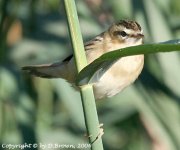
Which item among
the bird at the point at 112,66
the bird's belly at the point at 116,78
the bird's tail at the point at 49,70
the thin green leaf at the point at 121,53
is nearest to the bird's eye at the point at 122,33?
the bird at the point at 112,66

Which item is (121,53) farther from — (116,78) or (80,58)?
(116,78)

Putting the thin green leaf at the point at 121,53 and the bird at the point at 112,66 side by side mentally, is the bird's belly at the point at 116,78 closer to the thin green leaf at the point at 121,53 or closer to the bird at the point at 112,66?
the bird at the point at 112,66

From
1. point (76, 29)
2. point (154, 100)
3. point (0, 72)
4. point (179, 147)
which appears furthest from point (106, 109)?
point (76, 29)

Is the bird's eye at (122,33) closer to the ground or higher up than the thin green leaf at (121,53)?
higher up

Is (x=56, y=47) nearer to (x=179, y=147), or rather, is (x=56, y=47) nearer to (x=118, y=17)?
(x=118, y=17)

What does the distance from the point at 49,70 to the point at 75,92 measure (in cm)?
16

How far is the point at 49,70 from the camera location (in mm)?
1991

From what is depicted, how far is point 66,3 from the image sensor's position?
2.66ft

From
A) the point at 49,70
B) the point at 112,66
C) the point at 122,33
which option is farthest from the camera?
the point at 49,70

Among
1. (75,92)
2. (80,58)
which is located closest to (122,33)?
(75,92)

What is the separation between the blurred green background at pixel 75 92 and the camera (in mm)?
1913

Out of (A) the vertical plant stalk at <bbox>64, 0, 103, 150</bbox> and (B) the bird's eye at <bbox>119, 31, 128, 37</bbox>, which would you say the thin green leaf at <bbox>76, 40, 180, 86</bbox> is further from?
(B) the bird's eye at <bbox>119, 31, 128, 37</bbox>

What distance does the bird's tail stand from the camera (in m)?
1.93

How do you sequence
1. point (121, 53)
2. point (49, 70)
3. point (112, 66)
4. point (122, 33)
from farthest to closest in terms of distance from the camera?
1. point (49, 70)
2. point (122, 33)
3. point (112, 66)
4. point (121, 53)
